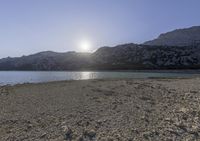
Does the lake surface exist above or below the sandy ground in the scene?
below

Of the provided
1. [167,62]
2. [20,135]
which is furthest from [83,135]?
[167,62]

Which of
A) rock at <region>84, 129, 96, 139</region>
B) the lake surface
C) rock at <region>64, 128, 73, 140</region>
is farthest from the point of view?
the lake surface

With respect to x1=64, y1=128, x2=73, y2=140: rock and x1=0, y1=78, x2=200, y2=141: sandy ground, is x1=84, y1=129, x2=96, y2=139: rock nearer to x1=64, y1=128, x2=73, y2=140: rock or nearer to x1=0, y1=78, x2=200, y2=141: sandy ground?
x1=0, y1=78, x2=200, y2=141: sandy ground

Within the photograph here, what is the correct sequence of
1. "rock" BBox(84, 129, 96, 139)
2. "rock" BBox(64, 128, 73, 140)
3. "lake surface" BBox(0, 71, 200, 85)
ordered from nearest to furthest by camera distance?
"rock" BBox(64, 128, 73, 140) < "rock" BBox(84, 129, 96, 139) < "lake surface" BBox(0, 71, 200, 85)

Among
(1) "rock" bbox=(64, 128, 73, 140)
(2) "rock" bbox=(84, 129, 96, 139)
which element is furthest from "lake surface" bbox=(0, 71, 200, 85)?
(2) "rock" bbox=(84, 129, 96, 139)

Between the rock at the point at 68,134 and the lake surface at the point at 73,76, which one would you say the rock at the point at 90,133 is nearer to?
the rock at the point at 68,134

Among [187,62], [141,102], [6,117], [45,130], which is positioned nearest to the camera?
[45,130]

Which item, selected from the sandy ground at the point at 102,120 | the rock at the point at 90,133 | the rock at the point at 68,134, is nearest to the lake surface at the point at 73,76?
the sandy ground at the point at 102,120

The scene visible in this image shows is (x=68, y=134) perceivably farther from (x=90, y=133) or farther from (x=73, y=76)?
(x=73, y=76)

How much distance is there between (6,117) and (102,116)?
19.1 ft

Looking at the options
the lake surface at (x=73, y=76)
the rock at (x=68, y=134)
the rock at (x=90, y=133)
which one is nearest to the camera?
the rock at (x=68, y=134)

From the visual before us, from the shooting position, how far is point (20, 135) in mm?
13234

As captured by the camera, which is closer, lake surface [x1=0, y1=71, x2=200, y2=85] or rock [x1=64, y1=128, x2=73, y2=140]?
rock [x1=64, y1=128, x2=73, y2=140]

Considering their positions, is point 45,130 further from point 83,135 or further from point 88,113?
point 88,113
